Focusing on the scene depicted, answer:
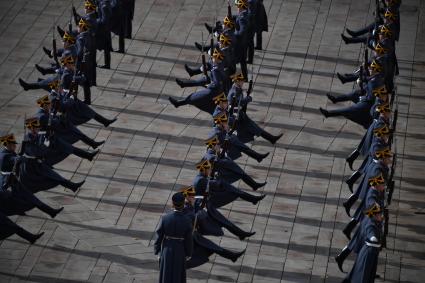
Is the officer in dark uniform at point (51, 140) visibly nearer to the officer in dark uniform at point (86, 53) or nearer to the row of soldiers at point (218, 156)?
the row of soldiers at point (218, 156)

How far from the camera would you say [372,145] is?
84.3 feet

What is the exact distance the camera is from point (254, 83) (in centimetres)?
3250

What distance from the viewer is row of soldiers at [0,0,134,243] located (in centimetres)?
2377

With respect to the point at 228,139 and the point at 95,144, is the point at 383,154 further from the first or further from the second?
the point at 95,144

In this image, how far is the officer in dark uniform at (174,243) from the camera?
21781 millimetres

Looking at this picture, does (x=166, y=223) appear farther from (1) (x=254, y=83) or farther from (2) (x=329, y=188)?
(1) (x=254, y=83)

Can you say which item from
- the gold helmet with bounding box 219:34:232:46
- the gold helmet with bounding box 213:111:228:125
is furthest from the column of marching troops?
the gold helmet with bounding box 219:34:232:46

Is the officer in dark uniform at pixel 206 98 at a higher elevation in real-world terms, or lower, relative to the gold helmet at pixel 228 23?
lower

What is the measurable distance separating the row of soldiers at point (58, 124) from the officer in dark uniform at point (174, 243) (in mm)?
2970

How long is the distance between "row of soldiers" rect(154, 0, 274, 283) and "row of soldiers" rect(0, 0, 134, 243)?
2.22m

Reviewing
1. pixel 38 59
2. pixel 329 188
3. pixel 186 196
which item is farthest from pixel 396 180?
pixel 38 59

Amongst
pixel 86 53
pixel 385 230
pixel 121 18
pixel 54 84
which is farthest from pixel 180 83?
pixel 385 230

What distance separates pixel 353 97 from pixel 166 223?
27.3 feet

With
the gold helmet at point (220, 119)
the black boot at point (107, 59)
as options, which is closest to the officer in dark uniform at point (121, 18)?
the black boot at point (107, 59)
